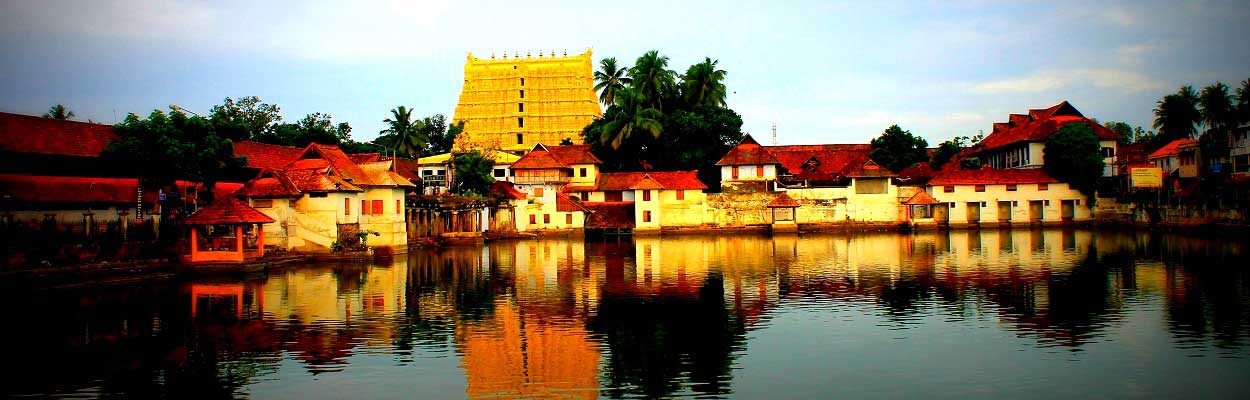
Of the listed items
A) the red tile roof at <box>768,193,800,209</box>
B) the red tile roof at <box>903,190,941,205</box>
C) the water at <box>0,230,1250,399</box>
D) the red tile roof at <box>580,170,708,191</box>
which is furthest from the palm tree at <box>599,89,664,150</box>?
the water at <box>0,230,1250,399</box>

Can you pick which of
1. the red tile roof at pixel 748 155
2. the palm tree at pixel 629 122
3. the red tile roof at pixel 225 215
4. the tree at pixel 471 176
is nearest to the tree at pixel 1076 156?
the red tile roof at pixel 748 155

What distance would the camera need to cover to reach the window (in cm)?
5659

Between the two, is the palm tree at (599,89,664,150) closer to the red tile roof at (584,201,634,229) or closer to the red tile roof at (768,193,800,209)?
the red tile roof at (584,201,634,229)

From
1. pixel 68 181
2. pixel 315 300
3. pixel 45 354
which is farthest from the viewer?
pixel 68 181

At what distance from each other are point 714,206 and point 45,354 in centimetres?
4399

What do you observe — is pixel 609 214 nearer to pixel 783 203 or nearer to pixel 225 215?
pixel 783 203

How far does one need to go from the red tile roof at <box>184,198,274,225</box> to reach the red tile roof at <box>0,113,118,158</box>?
6677 millimetres

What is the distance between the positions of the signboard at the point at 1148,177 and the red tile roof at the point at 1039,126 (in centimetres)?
545

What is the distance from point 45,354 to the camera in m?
16.2

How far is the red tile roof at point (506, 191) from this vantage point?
53.6 m

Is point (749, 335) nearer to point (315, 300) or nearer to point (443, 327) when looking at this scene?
point (443, 327)

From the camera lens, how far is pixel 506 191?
54.0 m

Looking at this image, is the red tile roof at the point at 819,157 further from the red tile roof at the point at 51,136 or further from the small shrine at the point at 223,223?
the red tile roof at the point at 51,136

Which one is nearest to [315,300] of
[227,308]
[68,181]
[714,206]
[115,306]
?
[227,308]
